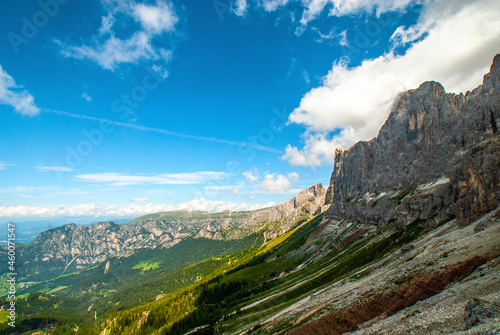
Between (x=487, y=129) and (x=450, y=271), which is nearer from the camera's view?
(x=450, y=271)

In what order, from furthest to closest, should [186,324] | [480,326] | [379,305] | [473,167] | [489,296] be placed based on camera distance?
[186,324], [473,167], [379,305], [489,296], [480,326]

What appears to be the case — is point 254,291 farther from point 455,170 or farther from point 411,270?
point 455,170

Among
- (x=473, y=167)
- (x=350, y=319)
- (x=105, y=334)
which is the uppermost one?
(x=473, y=167)

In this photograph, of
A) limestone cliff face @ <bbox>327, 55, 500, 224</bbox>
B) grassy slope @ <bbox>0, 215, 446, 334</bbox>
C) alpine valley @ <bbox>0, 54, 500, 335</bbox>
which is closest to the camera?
alpine valley @ <bbox>0, 54, 500, 335</bbox>

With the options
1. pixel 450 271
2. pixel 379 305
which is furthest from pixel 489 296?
pixel 379 305

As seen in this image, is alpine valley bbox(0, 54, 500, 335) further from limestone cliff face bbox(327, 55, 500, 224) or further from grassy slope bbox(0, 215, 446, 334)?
grassy slope bbox(0, 215, 446, 334)

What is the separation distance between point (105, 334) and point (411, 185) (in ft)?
849

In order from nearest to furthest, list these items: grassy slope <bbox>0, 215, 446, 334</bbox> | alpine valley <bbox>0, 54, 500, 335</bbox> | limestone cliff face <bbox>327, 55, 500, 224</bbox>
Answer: alpine valley <bbox>0, 54, 500, 335</bbox> < limestone cliff face <bbox>327, 55, 500, 224</bbox> < grassy slope <bbox>0, 215, 446, 334</bbox>

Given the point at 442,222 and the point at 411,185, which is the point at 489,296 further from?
the point at 411,185

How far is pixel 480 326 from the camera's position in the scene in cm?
1978

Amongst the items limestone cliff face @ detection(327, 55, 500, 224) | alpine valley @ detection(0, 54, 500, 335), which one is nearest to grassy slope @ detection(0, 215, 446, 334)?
alpine valley @ detection(0, 54, 500, 335)

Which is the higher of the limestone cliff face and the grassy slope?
the limestone cliff face

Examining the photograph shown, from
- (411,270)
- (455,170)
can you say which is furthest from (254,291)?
(455,170)

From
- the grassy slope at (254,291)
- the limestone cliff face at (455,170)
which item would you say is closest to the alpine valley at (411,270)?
the limestone cliff face at (455,170)
